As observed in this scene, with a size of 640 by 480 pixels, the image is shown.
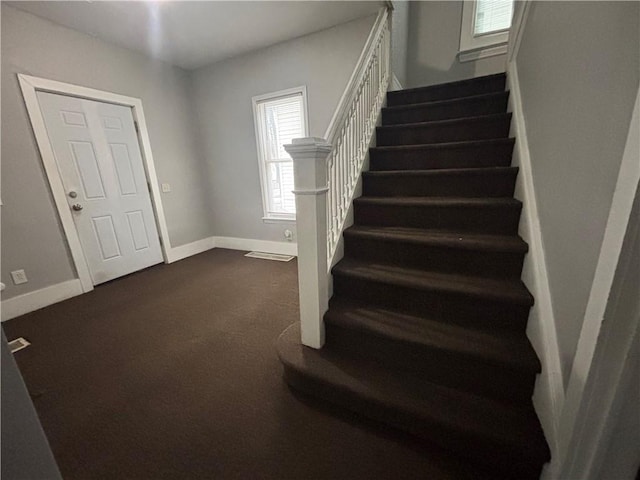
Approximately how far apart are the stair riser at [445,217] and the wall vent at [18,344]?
2546 millimetres

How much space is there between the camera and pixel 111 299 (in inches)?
99.5

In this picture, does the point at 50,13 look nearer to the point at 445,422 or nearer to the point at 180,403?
the point at 180,403

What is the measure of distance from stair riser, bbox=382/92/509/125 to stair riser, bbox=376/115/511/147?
24 centimetres

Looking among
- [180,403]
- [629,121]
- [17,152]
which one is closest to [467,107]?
[629,121]

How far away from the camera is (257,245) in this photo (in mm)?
3793

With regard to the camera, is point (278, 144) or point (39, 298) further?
point (278, 144)

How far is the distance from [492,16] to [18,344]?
18.7 ft

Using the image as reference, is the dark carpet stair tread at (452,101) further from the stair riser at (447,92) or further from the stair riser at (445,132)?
the stair riser at (445,132)

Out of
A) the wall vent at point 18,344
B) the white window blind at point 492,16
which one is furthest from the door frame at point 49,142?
the white window blind at point 492,16

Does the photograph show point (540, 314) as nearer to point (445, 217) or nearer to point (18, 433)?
point (445, 217)

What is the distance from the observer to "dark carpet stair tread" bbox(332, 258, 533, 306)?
3.90ft

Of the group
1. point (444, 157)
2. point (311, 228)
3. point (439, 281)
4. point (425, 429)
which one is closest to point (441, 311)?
point (439, 281)

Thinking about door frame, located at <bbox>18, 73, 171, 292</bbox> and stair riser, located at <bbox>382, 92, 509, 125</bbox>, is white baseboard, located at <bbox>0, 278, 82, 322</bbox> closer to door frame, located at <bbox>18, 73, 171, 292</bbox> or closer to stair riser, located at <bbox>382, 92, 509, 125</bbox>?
door frame, located at <bbox>18, 73, 171, 292</bbox>

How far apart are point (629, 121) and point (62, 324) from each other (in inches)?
133
